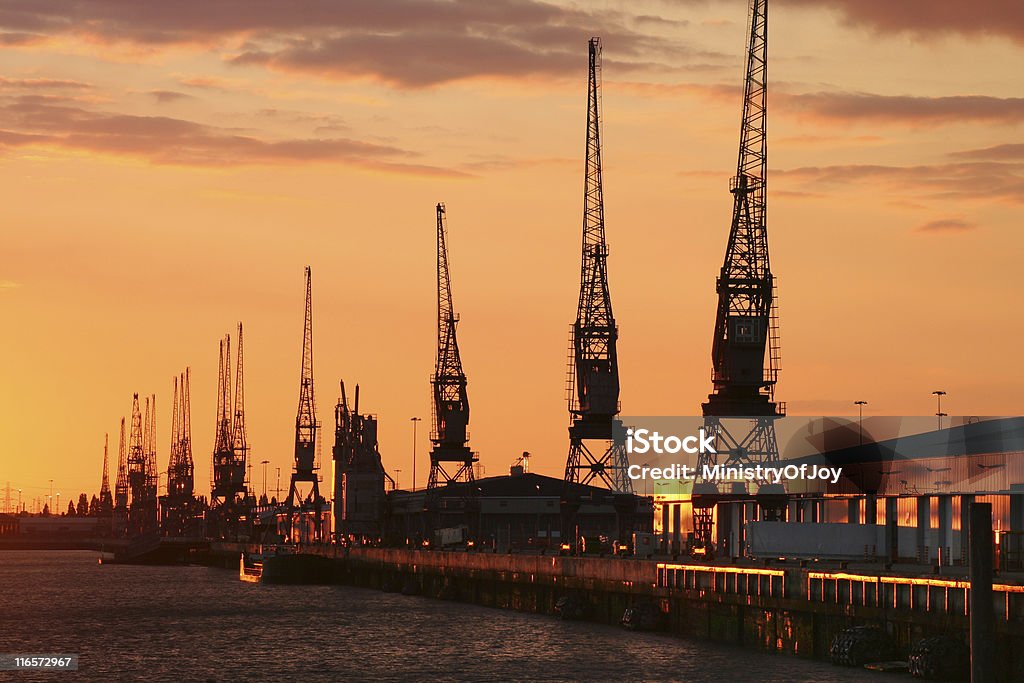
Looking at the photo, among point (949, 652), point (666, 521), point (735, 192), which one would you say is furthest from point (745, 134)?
point (949, 652)

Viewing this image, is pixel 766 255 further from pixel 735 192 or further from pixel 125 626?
pixel 125 626

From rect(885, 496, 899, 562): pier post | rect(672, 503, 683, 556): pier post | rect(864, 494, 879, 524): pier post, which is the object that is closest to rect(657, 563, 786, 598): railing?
rect(885, 496, 899, 562): pier post

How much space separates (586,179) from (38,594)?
7418 cm

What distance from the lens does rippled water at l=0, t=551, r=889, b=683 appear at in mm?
76250

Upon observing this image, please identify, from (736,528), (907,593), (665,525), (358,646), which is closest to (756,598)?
(907,593)

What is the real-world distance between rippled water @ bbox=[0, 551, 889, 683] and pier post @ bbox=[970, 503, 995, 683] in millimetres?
15804

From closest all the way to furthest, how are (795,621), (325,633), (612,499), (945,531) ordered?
1. (795,621)
2. (945,531)
3. (325,633)
4. (612,499)

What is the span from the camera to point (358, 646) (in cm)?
9519

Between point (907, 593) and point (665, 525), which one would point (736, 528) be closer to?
point (665, 525)

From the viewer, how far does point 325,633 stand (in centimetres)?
10600

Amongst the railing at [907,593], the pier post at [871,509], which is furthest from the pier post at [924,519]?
the railing at [907,593]

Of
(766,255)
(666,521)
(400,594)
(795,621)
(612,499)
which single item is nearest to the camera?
(795,621)

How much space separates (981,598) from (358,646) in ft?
177

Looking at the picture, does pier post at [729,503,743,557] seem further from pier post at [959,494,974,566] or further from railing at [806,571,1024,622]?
railing at [806,571,1024,622]
